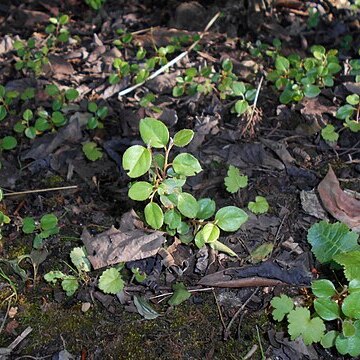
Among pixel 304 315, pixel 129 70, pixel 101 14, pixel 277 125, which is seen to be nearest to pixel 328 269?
pixel 304 315

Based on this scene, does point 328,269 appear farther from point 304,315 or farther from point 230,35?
point 230,35

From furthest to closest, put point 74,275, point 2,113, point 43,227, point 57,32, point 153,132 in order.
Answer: point 57,32, point 2,113, point 43,227, point 74,275, point 153,132

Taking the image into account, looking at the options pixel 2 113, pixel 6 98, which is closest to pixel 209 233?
pixel 2 113

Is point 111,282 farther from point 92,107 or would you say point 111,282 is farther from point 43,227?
point 92,107

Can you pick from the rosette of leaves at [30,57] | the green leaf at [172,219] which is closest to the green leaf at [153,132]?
the green leaf at [172,219]

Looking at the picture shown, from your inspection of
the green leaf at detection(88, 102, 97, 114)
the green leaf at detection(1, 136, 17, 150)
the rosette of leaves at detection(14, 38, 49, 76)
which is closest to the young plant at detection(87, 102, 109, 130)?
the green leaf at detection(88, 102, 97, 114)
